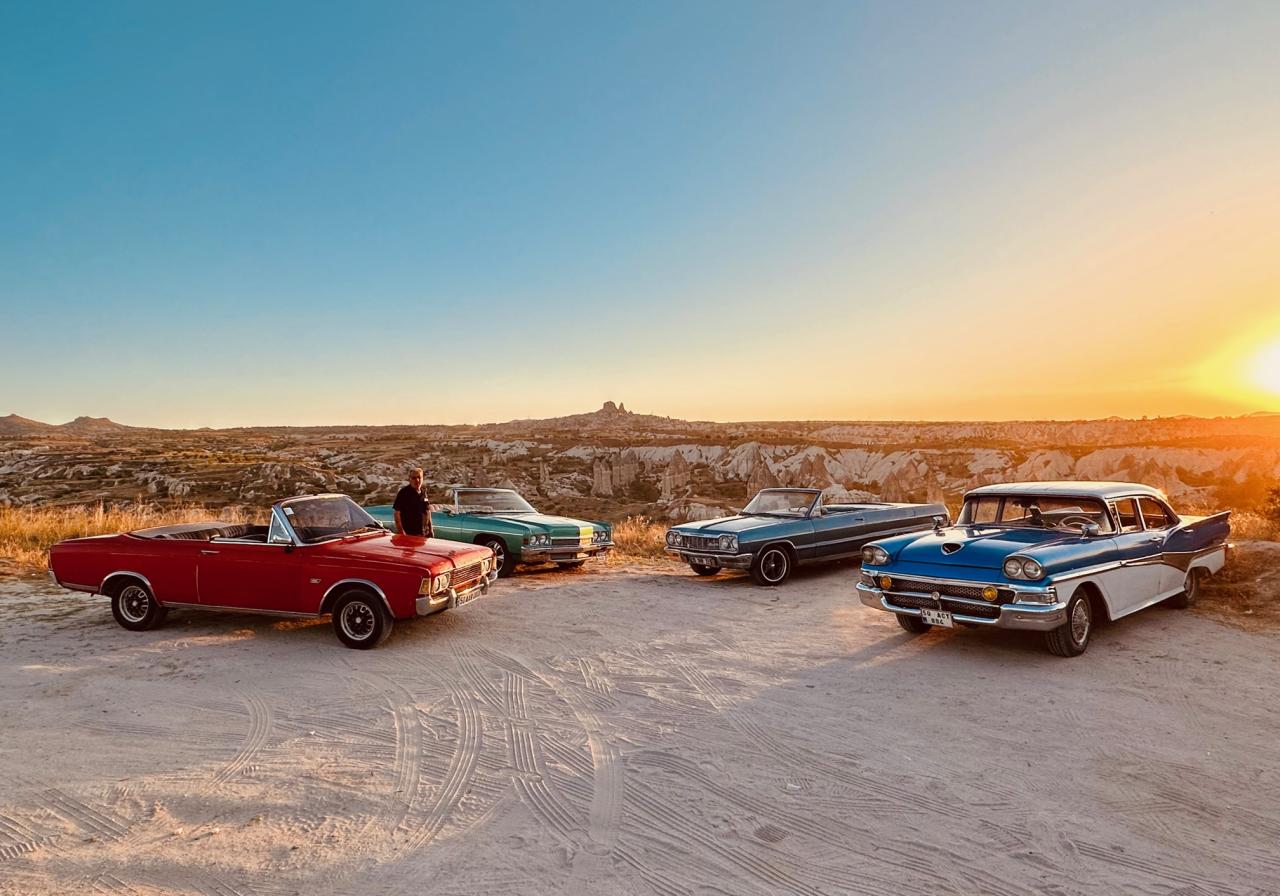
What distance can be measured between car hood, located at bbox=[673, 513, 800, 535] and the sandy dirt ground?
3.18 m

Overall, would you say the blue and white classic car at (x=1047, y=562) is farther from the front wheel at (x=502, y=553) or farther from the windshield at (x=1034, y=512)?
the front wheel at (x=502, y=553)

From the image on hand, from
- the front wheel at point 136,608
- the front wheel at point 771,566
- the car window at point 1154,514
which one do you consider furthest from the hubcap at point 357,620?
the car window at point 1154,514

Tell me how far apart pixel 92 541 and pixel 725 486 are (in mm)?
34099

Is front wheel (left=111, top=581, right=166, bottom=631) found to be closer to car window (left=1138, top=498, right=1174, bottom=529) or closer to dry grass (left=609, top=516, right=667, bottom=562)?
dry grass (left=609, top=516, right=667, bottom=562)

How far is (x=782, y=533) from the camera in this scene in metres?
11.2

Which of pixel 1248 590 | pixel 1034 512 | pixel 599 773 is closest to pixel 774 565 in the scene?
pixel 1034 512

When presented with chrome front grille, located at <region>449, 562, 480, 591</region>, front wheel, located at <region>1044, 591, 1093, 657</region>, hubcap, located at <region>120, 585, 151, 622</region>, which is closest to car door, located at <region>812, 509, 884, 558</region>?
front wheel, located at <region>1044, 591, 1093, 657</region>

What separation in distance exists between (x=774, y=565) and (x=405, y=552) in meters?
5.76

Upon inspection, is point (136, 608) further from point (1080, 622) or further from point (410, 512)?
point (1080, 622)

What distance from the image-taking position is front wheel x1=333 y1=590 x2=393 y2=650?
24.3ft

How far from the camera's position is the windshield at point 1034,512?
7.60 metres

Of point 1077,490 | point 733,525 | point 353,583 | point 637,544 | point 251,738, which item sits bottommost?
point 637,544

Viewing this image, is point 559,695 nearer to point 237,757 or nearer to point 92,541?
point 237,757

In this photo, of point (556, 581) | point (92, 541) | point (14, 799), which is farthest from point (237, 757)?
point (556, 581)
